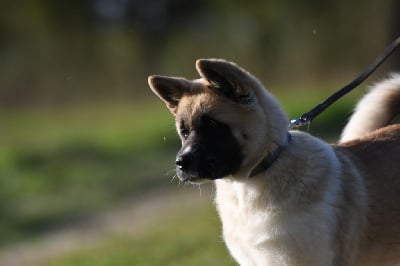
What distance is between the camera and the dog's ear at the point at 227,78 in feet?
14.7

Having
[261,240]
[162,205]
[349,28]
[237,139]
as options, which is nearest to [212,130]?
[237,139]

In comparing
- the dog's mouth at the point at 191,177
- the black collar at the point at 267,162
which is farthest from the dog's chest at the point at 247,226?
the dog's mouth at the point at 191,177

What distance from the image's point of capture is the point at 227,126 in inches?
181

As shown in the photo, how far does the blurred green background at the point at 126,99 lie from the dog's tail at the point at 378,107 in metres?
2.19

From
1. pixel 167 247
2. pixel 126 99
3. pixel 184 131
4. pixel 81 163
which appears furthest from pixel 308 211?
pixel 126 99

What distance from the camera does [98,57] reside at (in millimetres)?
30875

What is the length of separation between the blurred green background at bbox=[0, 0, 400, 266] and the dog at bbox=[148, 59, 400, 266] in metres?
2.74

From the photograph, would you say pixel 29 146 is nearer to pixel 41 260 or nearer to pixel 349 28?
pixel 41 260

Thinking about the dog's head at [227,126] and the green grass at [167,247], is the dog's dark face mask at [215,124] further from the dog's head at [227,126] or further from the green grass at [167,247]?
the green grass at [167,247]

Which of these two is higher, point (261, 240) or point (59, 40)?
point (59, 40)

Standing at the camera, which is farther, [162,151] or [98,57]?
[98,57]

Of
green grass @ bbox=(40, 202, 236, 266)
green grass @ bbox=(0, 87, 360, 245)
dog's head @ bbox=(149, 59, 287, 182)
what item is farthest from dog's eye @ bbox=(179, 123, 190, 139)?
green grass @ bbox=(0, 87, 360, 245)

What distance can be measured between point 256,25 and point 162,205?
22138 millimetres

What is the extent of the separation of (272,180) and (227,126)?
14.5 inches
